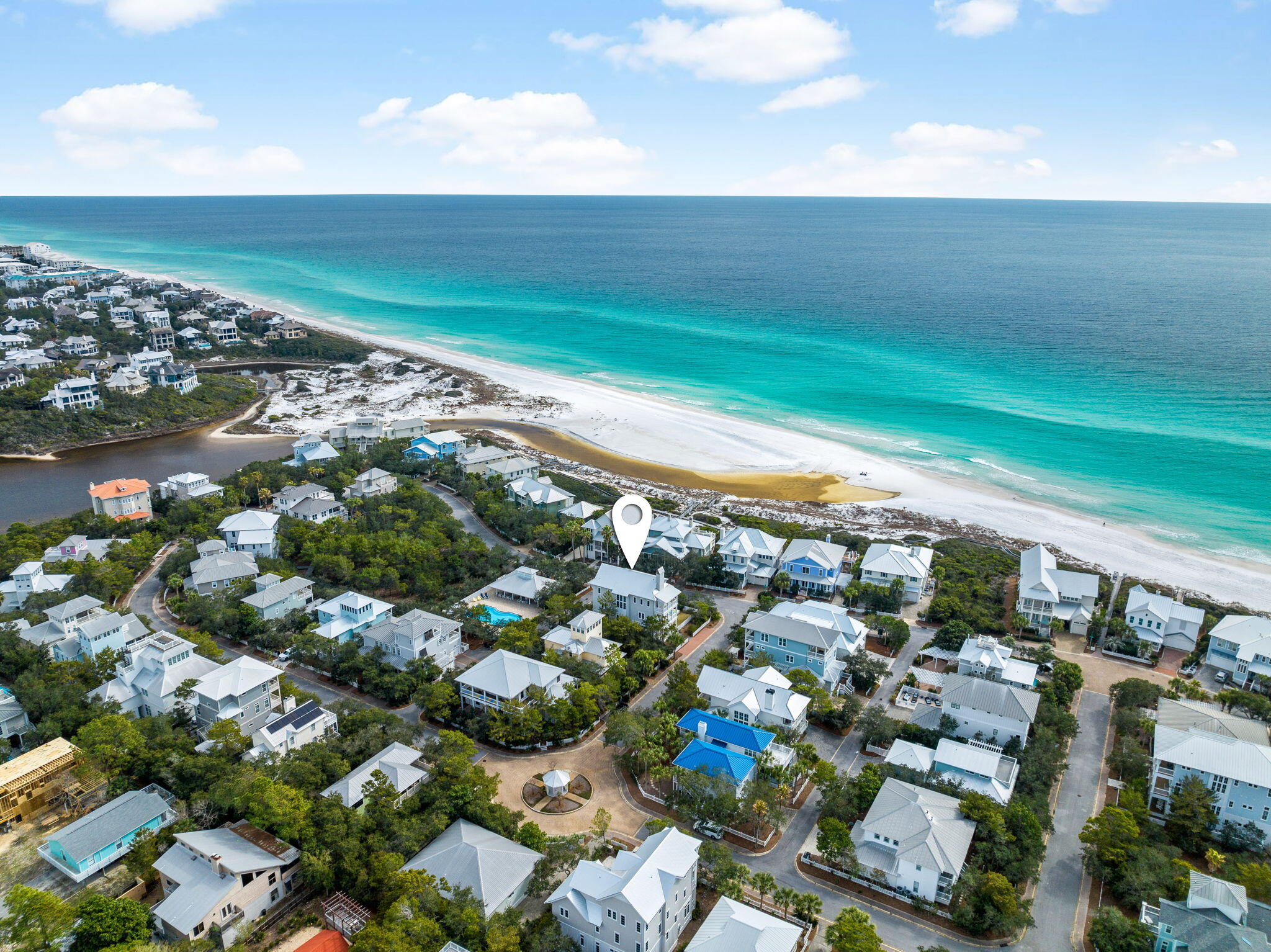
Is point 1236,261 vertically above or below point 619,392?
above

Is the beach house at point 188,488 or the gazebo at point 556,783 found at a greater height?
the beach house at point 188,488

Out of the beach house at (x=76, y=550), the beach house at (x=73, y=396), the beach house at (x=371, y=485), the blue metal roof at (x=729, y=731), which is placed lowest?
the blue metal roof at (x=729, y=731)

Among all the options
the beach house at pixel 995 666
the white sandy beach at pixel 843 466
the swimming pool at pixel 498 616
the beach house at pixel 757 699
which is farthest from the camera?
the white sandy beach at pixel 843 466

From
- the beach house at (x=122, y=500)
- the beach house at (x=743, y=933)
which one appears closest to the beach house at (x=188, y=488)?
the beach house at (x=122, y=500)

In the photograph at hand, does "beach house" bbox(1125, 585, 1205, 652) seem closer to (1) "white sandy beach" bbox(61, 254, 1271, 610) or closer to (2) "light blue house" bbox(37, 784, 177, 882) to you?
(1) "white sandy beach" bbox(61, 254, 1271, 610)

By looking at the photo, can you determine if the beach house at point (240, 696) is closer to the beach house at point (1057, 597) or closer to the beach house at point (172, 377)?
the beach house at point (1057, 597)

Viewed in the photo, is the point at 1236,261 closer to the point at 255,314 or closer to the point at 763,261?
the point at 763,261

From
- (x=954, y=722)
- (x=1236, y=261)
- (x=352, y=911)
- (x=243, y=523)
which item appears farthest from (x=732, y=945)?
(x=1236, y=261)

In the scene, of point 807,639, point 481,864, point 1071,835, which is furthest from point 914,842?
point 481,864
